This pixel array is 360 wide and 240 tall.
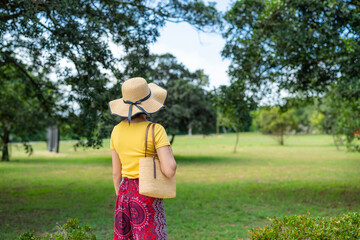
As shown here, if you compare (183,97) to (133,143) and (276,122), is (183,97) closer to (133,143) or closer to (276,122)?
(133,143)

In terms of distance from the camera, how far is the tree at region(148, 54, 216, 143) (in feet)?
67.8

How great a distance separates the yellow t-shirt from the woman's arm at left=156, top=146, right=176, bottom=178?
0.04 m

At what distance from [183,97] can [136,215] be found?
1820 cm

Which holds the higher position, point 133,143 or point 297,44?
point 297,44

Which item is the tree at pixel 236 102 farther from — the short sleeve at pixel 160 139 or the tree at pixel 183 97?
the tree at pixel 183 97

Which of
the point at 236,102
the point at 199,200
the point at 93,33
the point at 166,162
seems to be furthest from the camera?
the point at 199,200

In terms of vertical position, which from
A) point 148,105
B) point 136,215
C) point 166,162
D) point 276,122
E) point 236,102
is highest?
point 276,122

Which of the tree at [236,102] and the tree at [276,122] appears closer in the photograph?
the tree at [236,102]

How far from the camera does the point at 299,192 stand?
11.7 m

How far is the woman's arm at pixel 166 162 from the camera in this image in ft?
9.19

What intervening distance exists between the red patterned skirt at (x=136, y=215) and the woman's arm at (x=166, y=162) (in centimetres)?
30

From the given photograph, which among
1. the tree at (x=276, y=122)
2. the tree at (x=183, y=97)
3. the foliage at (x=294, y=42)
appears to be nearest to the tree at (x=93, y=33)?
the foliage at (x=294, y=42)

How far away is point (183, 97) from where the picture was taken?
21.0m

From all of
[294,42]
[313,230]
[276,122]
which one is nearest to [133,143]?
[313,230]
